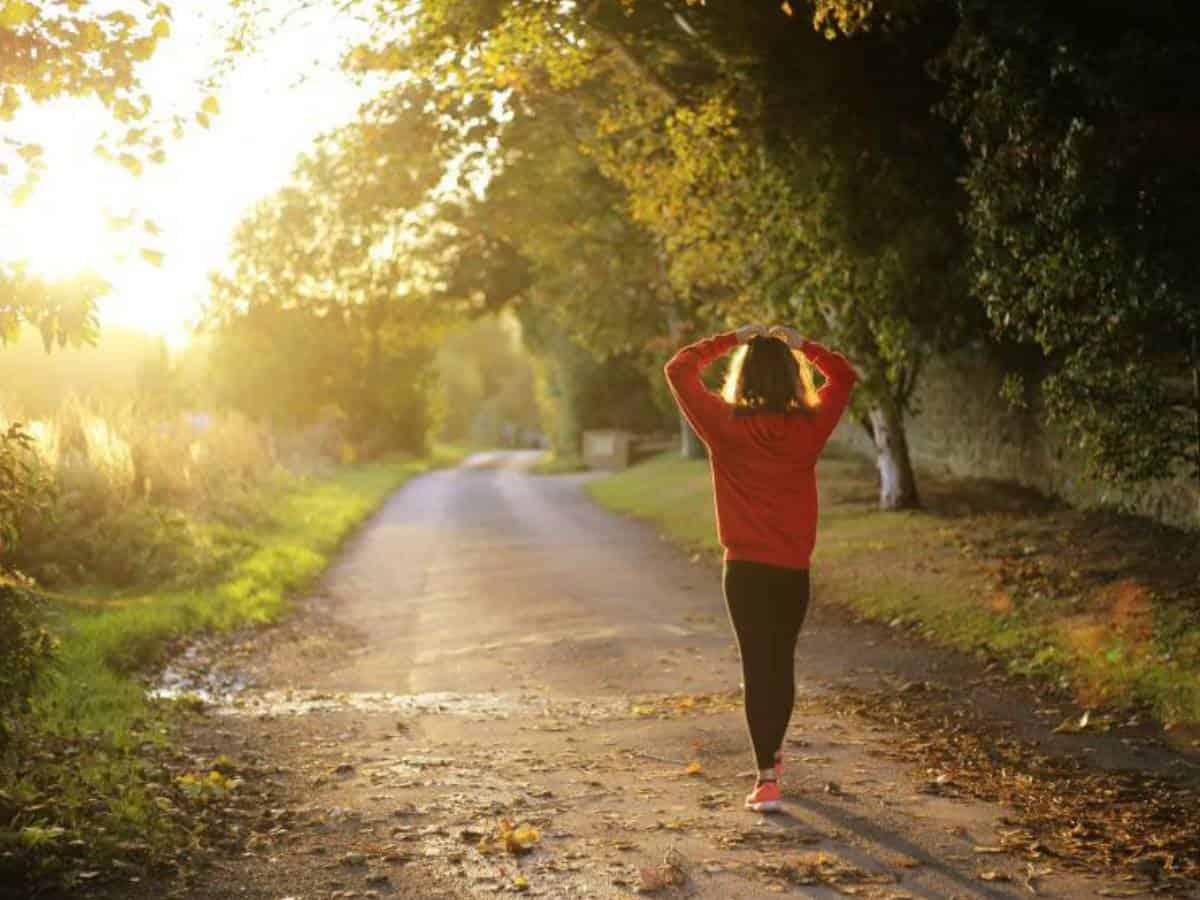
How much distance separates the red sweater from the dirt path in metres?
1.26

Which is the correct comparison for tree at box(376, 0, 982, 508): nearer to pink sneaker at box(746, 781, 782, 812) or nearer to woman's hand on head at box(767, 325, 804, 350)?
woman's hand on head at box(767, 325, 804, 350)

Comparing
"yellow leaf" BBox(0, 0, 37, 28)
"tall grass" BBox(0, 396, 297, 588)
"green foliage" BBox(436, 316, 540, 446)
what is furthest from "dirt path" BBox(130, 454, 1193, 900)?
"green foliage" BBox(436, 316, 540, 446)

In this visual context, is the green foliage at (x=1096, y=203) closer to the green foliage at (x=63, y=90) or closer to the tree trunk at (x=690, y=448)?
the green foliage at (x=63, y=90)

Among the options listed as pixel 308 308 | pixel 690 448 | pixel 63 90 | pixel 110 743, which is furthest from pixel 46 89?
pixel 308 308

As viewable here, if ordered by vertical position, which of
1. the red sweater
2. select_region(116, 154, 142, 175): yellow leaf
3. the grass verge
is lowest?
the grass verge

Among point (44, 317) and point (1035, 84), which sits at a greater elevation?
point (1035, 84)

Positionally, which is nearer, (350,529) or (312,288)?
(350,529)

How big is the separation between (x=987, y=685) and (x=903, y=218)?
8239mm

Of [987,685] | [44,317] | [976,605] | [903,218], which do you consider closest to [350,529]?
[903,218]

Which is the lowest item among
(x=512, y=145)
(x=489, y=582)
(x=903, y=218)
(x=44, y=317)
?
(x=489, y=582)

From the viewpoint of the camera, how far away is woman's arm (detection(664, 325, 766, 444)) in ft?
23.5

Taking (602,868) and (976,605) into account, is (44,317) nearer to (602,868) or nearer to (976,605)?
(602,868)

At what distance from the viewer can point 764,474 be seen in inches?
280

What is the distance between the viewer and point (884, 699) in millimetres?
10125
